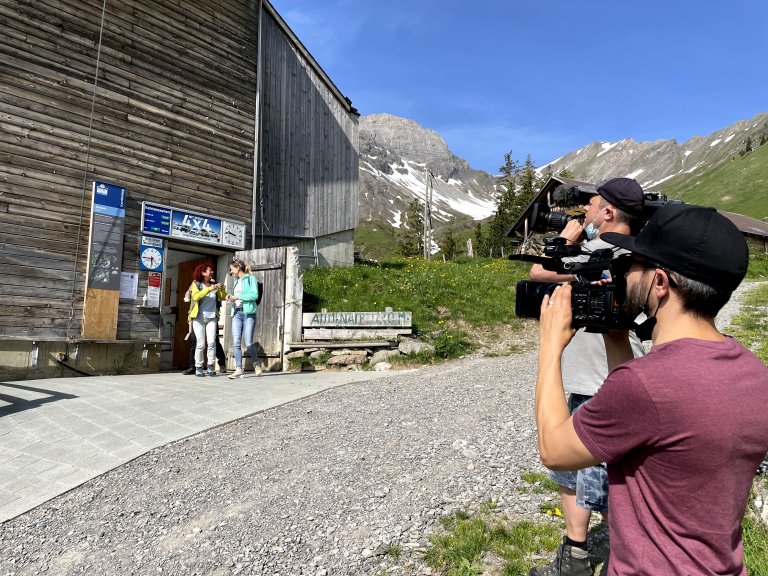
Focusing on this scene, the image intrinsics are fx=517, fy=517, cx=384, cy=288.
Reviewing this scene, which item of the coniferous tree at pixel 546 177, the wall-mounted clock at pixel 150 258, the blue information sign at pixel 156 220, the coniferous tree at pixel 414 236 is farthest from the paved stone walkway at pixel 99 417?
the coniferous tree at pixel 414 236

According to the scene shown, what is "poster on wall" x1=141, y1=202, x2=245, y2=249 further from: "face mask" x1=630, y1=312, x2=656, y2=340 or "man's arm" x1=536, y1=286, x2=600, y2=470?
"face mask" x1=630, y1=312, x2=656, y2=340

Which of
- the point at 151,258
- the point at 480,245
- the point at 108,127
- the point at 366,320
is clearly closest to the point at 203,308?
the point at 151,258

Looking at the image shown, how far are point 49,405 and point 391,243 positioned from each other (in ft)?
571

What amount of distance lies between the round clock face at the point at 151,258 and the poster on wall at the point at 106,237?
51 cm

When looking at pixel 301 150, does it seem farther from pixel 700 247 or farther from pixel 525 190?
pixel 525 190

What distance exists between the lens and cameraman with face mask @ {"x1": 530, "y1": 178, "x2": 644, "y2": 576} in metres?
2.66

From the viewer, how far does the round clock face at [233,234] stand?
Answer: 43.3ft

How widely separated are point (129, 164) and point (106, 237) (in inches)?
69.8

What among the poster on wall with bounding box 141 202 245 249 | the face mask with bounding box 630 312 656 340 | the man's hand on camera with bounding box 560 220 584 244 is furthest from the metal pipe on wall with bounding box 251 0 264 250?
the face mask with bounding box 630 312 656 340

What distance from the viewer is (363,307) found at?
1324 cm

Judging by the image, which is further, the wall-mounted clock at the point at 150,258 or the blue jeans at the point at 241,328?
the wall-mounted clock at the point at 150,258

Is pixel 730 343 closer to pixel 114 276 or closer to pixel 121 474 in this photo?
pixel 121 474

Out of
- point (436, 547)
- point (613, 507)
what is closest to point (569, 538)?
point (436, 547)

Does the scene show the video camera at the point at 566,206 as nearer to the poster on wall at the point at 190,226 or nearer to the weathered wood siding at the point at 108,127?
the weathered wood siding at the point at 108,127
